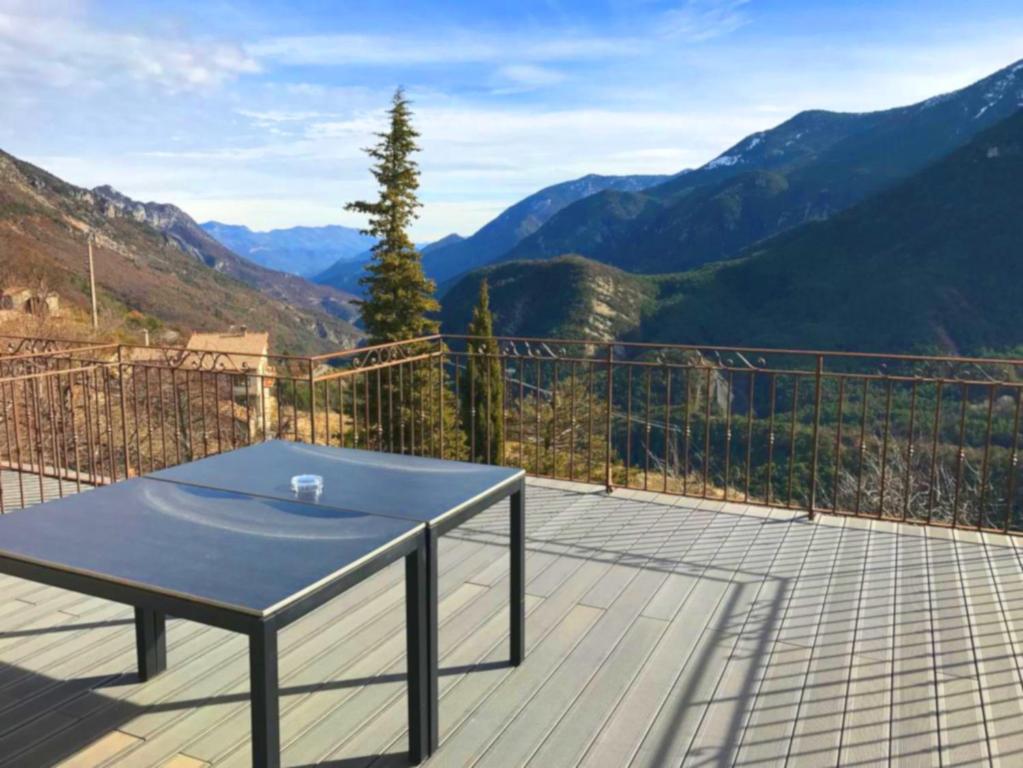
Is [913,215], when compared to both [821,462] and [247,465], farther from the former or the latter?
[247,465]

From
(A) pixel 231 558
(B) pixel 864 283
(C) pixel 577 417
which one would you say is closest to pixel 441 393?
(A) pixel 231 558

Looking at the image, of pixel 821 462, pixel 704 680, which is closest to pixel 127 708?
pixel 704 680

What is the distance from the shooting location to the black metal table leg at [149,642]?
95.7 inches

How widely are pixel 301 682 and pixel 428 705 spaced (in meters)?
0.64

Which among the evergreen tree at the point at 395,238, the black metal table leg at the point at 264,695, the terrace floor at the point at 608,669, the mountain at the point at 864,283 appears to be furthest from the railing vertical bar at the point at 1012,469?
the mountain at the point at 864,283

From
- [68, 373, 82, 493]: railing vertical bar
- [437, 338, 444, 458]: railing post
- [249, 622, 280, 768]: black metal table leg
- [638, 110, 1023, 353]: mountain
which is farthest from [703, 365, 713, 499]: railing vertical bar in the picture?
[638, 110, 1023, 353]: mountain

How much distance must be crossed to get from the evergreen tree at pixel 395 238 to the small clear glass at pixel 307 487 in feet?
62.2

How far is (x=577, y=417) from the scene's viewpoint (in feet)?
59.9

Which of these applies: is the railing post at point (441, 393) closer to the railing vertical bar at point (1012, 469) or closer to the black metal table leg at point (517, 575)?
the black metal table leg at point (517, 575)

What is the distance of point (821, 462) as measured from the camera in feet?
74.2

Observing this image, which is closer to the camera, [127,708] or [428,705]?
[428,705]

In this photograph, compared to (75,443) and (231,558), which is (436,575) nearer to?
(231,558)

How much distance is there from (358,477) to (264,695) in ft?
3.15

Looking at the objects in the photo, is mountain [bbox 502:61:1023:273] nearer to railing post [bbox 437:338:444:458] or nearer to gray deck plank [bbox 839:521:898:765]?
railing post [bbox 437:338:444:458]
